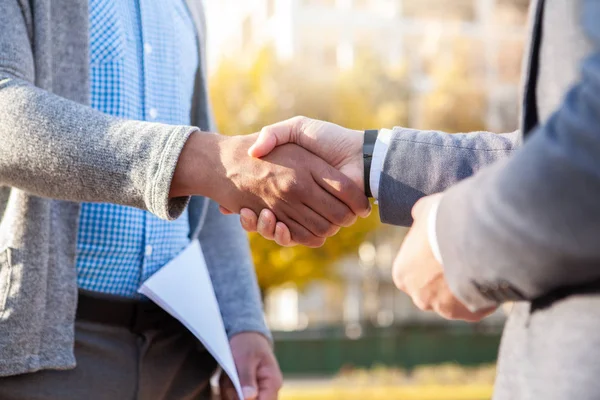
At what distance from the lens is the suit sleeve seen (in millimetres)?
1131

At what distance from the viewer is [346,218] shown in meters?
2.10

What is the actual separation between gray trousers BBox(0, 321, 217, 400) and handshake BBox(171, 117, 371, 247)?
1.54ft

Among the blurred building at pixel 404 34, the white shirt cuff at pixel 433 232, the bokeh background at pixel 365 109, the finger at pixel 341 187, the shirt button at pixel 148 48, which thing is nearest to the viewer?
the white shirt cuff at pixel 433 232

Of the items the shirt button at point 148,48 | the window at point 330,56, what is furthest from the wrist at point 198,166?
the window at point 330,56

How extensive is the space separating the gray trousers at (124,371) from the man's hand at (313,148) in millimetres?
469

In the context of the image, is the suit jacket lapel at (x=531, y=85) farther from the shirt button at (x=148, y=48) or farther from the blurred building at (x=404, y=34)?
the blurred building at (x=404, y=34)

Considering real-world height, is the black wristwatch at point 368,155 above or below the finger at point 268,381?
above

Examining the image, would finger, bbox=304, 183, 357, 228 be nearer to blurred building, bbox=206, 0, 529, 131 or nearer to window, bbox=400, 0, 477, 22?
blurred building, bbox=206, 0, 529, 131

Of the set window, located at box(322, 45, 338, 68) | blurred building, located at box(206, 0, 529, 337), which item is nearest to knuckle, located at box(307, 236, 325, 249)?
blurred building, located at box(206, 0, 529, 337)

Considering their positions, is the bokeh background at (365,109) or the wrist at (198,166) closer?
the wrist at (198,166)

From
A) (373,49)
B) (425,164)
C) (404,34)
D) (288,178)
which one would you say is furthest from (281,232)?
(404,34)

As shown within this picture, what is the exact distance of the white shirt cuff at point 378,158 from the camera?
78.9 inches

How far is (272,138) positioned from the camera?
6.76 feet

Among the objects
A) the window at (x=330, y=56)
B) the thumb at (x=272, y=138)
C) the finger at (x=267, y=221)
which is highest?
the thumb at (x=272, y=138)
